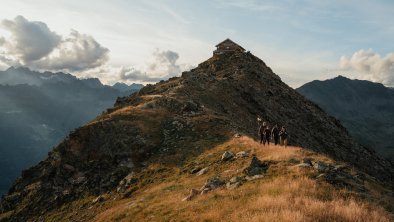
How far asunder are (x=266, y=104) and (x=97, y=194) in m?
47.1

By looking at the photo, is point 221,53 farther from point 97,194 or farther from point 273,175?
point 273,175

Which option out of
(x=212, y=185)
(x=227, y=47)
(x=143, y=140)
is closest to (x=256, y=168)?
(x=212, y=185)

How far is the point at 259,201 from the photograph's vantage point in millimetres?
17609

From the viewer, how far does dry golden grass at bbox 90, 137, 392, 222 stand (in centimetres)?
1531

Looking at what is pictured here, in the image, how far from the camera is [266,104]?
7875cm

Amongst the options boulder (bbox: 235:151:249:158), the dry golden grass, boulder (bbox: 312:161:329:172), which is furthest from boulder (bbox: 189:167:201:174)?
boulder (bbox: 312:161:329:172)

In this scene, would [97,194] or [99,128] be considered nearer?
[97,194]

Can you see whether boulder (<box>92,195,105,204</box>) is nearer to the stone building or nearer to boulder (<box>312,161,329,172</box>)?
boulder (<box>312,161,329,172</box>)

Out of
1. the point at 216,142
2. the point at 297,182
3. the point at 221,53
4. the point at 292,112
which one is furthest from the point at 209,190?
the point at 221,53

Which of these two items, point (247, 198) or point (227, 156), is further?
point (227, 156)

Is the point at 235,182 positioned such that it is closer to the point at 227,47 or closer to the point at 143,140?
the point at 143,140

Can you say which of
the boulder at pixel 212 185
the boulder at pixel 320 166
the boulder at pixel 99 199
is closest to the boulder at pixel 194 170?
the boulder at pixel 212 185

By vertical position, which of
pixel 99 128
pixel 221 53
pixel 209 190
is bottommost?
pixel 209 190

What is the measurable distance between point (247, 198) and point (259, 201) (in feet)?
7.43
